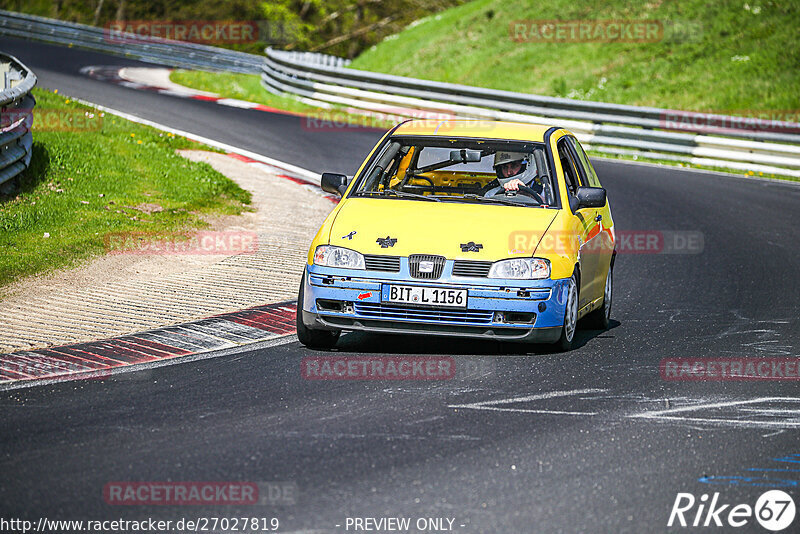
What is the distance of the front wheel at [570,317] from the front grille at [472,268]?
2.28 feet

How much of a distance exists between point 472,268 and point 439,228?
0.46m

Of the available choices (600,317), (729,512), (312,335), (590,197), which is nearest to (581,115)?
(600,317)

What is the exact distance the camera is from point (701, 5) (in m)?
34.7

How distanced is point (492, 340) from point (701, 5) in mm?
29065

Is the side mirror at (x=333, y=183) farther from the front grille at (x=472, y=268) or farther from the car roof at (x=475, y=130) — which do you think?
the front grille at (x=472, y=268)

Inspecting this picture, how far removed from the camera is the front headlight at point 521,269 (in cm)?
782

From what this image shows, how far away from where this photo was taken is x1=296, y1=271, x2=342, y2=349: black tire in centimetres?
814

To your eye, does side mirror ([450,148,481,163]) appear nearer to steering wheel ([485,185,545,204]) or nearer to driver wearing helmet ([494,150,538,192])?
driver wearing helmet ([494,150,538,192])

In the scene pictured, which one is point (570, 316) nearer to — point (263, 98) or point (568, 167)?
point (568, 167)

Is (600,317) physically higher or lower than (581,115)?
lower

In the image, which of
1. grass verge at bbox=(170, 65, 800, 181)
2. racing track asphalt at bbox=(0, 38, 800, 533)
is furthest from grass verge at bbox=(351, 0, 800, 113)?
racing track asphalt at bbox=(0, 38, 800, 533)

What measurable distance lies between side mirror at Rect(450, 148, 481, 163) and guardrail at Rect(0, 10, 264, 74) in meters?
31.1

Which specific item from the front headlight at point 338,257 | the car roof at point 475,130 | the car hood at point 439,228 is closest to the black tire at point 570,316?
the car hood at point 439,228

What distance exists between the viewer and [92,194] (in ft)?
45.2
